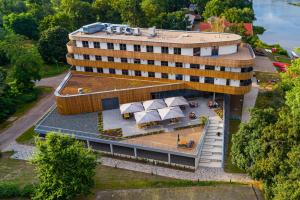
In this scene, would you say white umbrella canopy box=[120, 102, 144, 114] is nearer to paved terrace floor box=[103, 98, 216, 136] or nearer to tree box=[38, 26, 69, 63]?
paved terrace floor box=[103, 98, 216, 136]

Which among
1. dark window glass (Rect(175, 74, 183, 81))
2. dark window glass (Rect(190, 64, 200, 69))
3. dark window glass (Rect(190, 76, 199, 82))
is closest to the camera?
dark window glass (Rect(190, 64, 200, 69))

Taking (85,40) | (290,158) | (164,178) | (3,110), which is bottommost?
(164,178)

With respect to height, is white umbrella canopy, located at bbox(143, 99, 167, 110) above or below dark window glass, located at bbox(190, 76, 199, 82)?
below

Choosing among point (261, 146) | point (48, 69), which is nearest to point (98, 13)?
point (48, 69)

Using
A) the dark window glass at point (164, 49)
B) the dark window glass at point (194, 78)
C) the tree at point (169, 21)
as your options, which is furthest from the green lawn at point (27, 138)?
the tree at point (169, 21)

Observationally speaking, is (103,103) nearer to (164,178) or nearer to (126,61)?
(126,61)

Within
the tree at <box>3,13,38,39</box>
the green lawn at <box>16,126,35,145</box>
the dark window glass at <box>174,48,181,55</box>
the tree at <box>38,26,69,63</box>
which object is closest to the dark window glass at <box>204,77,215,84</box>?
the dark window glass at <box>174,48,181,55</box>

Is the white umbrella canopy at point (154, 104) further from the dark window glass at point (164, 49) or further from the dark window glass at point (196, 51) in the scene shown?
the dark window glass at point (196, 51)
